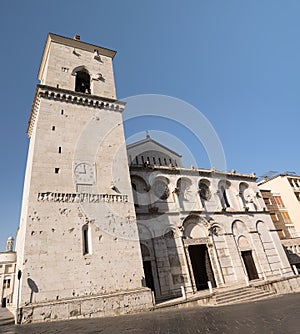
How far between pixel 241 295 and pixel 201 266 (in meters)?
4.64

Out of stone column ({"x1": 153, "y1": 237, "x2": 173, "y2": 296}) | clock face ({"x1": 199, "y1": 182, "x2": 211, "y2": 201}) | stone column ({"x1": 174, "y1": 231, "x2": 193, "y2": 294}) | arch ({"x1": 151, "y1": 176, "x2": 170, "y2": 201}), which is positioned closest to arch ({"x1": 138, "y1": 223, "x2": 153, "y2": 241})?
stone column ({"x1": 153, "y1": 237, "x2": 173, "y2": 296})

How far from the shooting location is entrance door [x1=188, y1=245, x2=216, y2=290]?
1836 cm

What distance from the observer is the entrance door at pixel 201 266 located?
60.2 ft

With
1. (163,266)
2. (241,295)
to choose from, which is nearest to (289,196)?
(241,295)

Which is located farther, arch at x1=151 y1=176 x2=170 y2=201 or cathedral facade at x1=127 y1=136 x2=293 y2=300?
arch at x1=151 y1=176 x2=170 y2=201

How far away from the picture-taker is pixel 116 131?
17125mm

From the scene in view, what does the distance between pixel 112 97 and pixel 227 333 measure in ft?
57.0

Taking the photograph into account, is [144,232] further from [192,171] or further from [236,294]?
[192,171]

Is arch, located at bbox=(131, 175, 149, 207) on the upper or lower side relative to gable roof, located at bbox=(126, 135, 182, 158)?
lower

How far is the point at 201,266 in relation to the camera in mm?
19094

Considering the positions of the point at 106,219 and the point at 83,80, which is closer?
the point at 106,219

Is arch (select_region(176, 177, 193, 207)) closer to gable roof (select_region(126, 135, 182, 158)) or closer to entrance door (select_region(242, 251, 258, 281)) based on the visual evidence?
entrance door (select_region(242, 251, 258, 281))

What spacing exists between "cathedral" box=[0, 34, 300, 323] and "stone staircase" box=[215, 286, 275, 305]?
3.99 feet

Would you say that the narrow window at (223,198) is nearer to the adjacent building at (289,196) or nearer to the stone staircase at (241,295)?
the stone staircase at (241,295)
